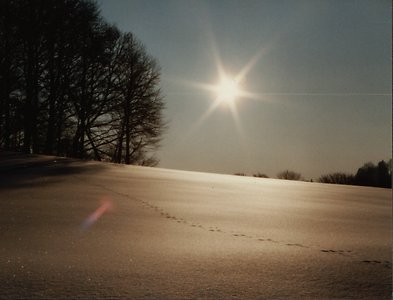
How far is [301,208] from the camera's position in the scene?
338cm

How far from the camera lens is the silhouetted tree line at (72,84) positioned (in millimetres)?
14023

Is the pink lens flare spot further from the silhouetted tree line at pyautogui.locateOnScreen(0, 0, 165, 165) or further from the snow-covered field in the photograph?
the silhouetted tree line at pyautogui.locateOnScreen(0, 0, 165, 165)

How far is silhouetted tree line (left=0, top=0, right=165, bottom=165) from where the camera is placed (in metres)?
14.0

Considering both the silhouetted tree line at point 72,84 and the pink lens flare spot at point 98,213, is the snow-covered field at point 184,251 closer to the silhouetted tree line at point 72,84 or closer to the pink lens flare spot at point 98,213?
the pink lens flare spot at point 98,213

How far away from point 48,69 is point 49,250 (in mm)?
14943

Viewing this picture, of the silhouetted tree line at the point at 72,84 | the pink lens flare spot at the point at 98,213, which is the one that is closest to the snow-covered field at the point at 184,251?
the pink lens flare spot at the point at 98,213

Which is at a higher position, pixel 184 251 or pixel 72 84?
pixel 72 84

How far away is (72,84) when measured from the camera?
635 inches

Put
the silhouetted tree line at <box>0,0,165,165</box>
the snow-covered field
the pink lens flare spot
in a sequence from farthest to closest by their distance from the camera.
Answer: the silhouetted tree line at <box>0,0,165,165</box> → the pink lens flare spot → the snow-covered field

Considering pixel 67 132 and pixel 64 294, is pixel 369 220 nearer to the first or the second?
pixel 64 294

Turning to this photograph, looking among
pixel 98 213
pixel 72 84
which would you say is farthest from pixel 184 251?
pixel 72 84

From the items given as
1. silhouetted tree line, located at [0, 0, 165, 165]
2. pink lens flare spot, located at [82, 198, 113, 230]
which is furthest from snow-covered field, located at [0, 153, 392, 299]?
silhouetted tree line, located at [0, 0, 165, 165]

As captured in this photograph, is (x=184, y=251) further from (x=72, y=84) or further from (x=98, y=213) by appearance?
(x=72, y=84)

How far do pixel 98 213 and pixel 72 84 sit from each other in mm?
14489
